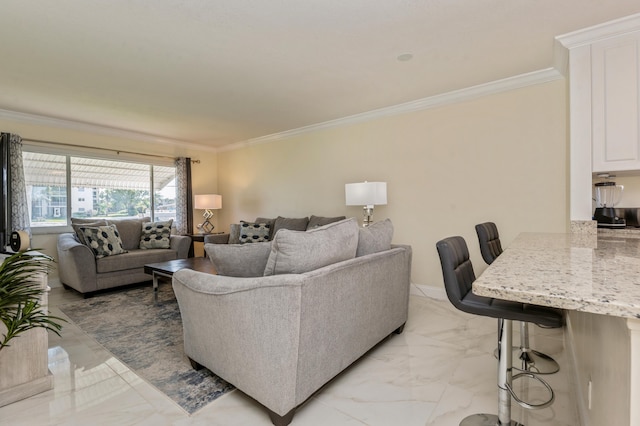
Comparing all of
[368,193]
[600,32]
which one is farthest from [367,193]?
[600,32]

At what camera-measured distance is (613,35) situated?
2.17 metres

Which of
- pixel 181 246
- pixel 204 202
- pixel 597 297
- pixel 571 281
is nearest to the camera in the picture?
pixel 597 297

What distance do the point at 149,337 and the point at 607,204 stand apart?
3.72 metres

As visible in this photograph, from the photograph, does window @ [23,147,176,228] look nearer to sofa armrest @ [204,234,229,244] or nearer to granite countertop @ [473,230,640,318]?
sofa armrest @ [204,234,229,244]

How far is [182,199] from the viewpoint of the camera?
5.51 m

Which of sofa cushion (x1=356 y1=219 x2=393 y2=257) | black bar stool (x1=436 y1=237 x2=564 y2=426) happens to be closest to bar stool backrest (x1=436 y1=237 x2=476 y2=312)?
black bar stool (x1=436 y1=237 x2=564 y2=426)

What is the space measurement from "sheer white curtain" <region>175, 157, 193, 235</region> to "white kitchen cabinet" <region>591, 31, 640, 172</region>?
5.46 metres

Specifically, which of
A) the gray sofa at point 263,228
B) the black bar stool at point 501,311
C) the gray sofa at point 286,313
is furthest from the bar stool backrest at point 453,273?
the gray sofa at point 263,228

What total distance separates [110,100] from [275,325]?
11.3 feet

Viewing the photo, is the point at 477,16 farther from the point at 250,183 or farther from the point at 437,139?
the point at 250,183

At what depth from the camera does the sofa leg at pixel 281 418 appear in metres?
1.49

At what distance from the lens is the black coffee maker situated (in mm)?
2221

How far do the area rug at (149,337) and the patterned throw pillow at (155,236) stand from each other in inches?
29.8

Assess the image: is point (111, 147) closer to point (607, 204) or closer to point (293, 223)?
point (293, 223)
